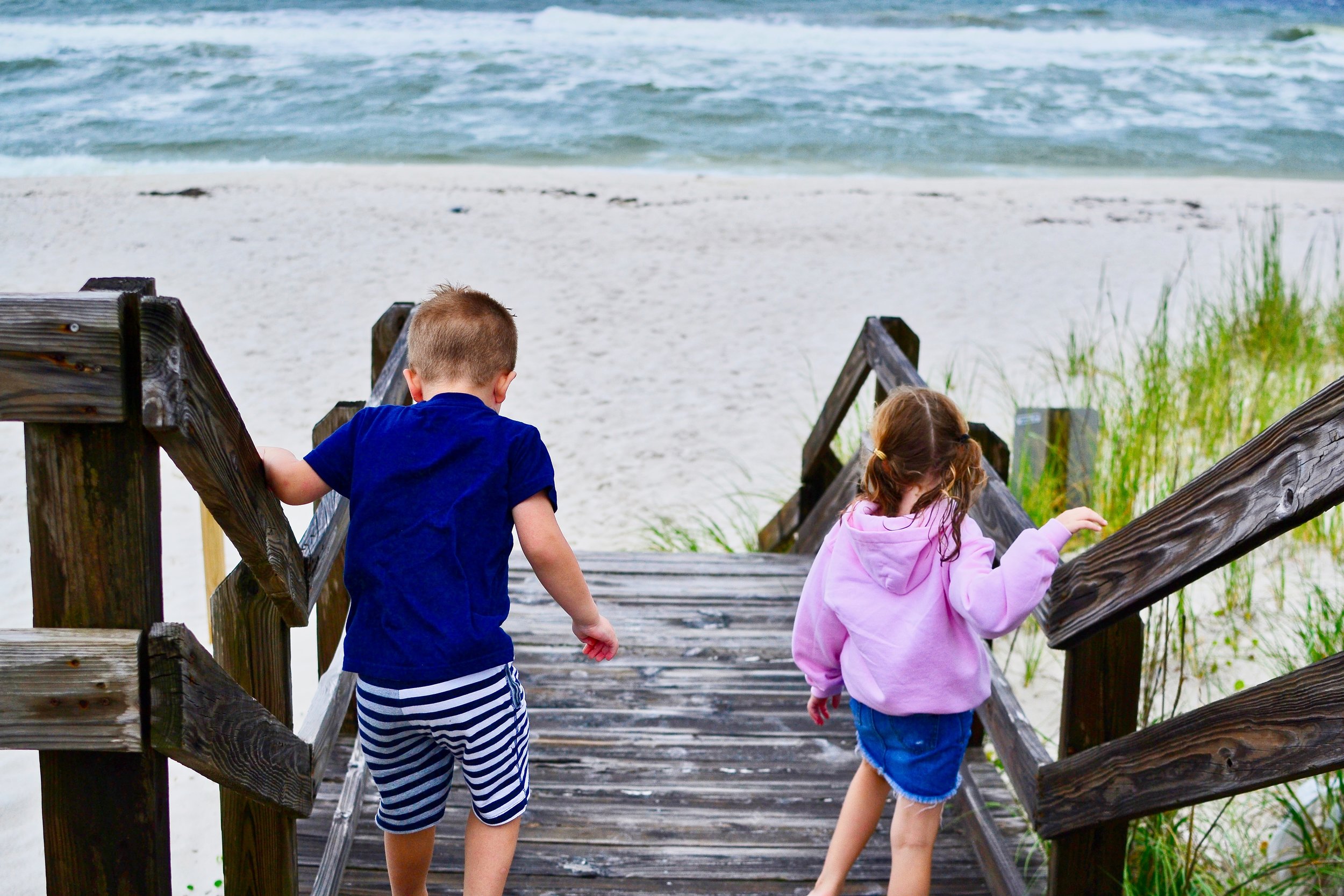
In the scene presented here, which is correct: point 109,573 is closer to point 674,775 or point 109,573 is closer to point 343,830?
point 343,830

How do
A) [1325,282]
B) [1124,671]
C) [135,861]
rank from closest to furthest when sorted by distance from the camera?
[135,861]
[1124,671]
[1325,282]

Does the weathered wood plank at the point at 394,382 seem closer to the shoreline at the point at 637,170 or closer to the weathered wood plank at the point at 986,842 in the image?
the weathered wood plank at the point at 986,842

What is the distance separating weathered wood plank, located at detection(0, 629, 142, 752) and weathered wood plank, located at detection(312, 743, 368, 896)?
1.08m

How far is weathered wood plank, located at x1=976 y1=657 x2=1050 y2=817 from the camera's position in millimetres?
2516

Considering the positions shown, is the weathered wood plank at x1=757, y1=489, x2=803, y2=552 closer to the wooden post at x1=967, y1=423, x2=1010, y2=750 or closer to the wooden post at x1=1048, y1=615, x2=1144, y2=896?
the wooden post at x1=967, y1=423, x2=1010, y2=750

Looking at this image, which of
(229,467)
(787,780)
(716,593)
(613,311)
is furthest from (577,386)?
(229,467)

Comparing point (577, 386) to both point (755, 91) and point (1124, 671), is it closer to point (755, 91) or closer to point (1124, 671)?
point (1124, 671)

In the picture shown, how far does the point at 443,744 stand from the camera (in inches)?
89.4

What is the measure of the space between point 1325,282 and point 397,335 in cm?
945

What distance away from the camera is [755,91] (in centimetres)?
2227

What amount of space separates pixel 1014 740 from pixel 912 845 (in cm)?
37

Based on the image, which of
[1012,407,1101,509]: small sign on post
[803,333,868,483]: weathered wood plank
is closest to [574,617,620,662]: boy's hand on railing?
[803,333,868,483]: weathered wood plank

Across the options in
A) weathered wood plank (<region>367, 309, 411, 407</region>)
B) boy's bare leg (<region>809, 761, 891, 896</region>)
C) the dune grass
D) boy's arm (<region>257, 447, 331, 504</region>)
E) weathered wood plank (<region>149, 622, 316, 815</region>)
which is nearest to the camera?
weathered wood plank (<region>149, 622, 316, 815</region>)

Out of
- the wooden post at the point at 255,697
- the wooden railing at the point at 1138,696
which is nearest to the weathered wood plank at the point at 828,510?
the wooden railing at the point at 1138,696
